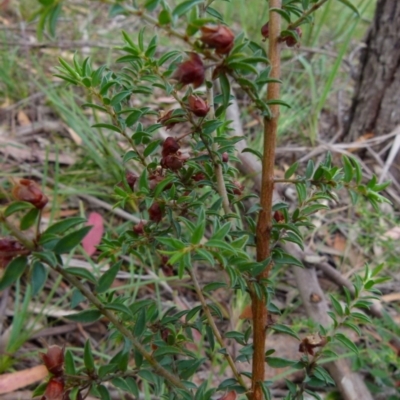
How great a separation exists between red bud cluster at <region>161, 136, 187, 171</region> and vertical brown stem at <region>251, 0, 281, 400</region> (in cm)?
13

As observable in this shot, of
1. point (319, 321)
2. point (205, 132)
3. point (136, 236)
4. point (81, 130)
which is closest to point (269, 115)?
point (205, 132)

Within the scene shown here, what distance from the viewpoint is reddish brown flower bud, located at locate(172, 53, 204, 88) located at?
51 centimetres

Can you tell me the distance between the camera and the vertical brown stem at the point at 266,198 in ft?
2.19

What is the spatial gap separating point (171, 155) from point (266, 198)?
16 cm

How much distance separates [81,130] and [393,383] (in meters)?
1.45

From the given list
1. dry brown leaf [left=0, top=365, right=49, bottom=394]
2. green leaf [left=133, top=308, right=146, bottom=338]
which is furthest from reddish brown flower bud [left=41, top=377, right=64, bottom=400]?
dry brown leaf [left=0, top=365, right=49, bottom=394]

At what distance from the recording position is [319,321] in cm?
136

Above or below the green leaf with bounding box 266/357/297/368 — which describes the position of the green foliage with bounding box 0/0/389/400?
above

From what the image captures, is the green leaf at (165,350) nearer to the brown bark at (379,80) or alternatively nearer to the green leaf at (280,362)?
the green leaf at (280,362)

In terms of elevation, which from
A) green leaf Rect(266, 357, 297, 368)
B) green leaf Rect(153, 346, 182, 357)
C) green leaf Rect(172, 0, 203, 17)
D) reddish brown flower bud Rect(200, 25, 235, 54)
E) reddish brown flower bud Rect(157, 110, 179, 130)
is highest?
green leaf Rect(172, 0, 203, 17)

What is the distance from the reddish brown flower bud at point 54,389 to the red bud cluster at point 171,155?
12.9 inches

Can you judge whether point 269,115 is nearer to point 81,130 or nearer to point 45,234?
point 45,234

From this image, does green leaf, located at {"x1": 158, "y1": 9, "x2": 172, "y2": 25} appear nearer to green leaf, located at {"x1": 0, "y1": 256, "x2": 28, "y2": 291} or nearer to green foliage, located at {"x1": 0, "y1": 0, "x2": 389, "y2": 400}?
green foliage, located at {"x1": 0, "y1": 0, "x2": 389, "y2": 400}

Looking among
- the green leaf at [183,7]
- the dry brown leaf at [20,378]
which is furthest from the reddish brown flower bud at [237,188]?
the dry brown leaf at [20,378]
